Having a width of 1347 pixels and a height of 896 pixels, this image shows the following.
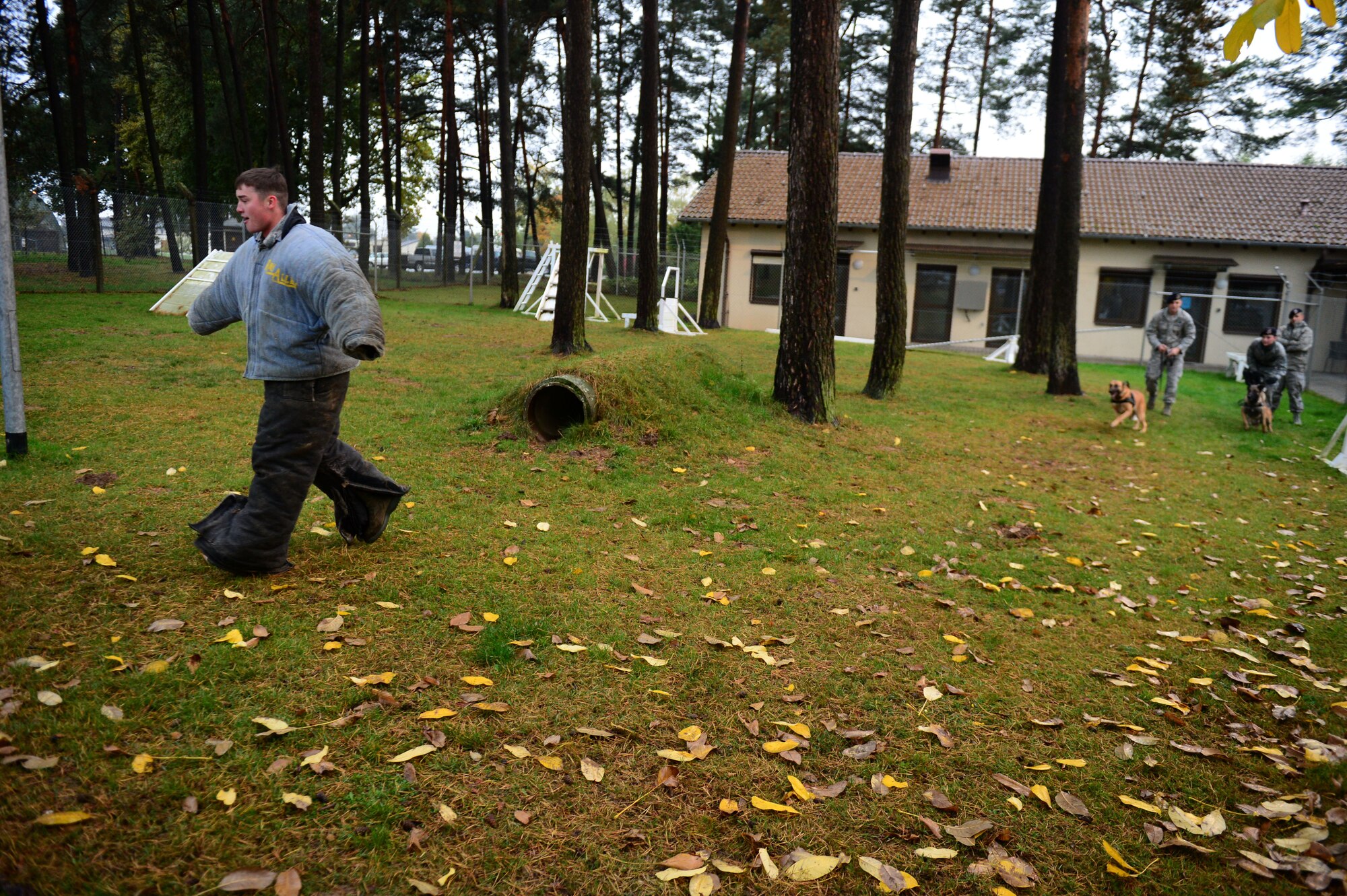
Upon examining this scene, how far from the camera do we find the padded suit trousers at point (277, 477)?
443 cm

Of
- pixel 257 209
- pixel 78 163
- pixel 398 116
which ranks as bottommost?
pixel 257 209

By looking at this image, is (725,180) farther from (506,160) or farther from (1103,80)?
(1103,80)

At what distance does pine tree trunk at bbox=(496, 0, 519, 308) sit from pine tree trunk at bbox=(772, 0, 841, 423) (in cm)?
1569

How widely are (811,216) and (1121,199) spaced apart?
24048 mm

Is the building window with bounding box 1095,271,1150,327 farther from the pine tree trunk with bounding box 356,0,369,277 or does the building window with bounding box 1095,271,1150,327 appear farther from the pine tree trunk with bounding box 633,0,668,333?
the pine tree trunk with bounding box 356,0,369,277

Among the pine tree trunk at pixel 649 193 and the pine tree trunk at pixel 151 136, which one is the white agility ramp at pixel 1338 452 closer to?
the pine tree trunk at pixel 649 193

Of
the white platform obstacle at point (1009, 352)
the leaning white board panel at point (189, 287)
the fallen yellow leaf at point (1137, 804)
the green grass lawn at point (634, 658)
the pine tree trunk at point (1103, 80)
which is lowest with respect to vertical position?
the fallen yellow leaf at point (1137, 804)

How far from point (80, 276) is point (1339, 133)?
92.6ft

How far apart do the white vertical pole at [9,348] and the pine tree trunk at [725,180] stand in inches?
710

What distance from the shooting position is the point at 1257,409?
1404 centimetres

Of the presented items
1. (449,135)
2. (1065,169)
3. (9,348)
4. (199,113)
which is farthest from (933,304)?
(9,348)

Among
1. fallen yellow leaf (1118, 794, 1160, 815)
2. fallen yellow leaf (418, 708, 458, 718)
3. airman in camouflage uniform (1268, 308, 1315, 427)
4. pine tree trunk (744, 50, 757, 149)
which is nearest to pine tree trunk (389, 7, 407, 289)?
pine tree trunk (744, 50, 757, 149)

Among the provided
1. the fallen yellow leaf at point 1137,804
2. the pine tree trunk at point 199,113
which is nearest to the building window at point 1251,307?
the fallen yellow leaf at point 1137,804

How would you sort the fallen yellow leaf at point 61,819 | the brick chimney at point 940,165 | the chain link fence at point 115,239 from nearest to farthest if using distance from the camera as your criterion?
1. the fallen yellow leaf at point 61,819
2. the chain link fence at point 115,239
3. the brick chimney at point 940,165
